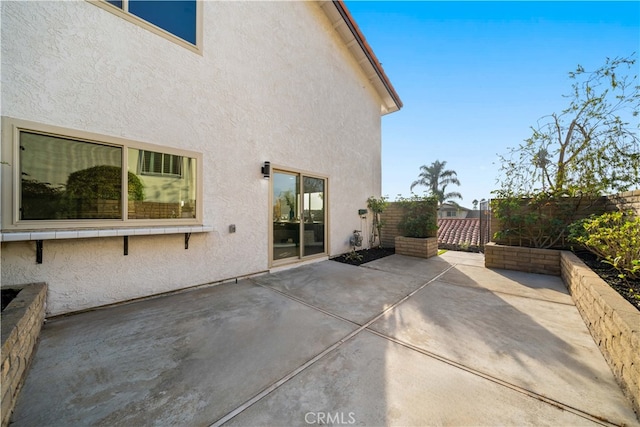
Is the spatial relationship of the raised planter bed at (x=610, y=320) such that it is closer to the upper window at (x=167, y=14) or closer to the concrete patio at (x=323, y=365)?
the concrete patio at (x=323, y=365)

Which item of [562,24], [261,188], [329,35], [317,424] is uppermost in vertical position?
[329,35]

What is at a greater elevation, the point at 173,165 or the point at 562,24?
the point at 562,24

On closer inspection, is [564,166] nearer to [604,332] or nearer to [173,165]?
[604,332]

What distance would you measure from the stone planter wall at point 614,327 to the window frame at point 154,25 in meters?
6.48

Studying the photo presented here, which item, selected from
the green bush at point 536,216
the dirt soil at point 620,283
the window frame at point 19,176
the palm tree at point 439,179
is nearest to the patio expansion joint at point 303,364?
the dirt soil at point 620,283

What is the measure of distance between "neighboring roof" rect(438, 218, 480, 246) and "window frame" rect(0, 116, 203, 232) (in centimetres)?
922

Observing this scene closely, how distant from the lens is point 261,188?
16.1 ft

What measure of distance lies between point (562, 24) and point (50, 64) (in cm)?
1047

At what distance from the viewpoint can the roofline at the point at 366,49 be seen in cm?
652

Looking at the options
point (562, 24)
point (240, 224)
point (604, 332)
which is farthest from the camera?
point (562, 24)

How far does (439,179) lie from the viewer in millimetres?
22891

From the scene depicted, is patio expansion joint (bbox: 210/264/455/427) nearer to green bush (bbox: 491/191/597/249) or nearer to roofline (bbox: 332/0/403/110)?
green bush (bbox: 491/191/597/249)

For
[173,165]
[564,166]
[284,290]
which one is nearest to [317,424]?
[284,290]

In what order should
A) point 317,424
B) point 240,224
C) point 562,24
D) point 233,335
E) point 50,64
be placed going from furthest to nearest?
point 562,24, point 240,224, point 50,64, point 233,335, point 317,424
